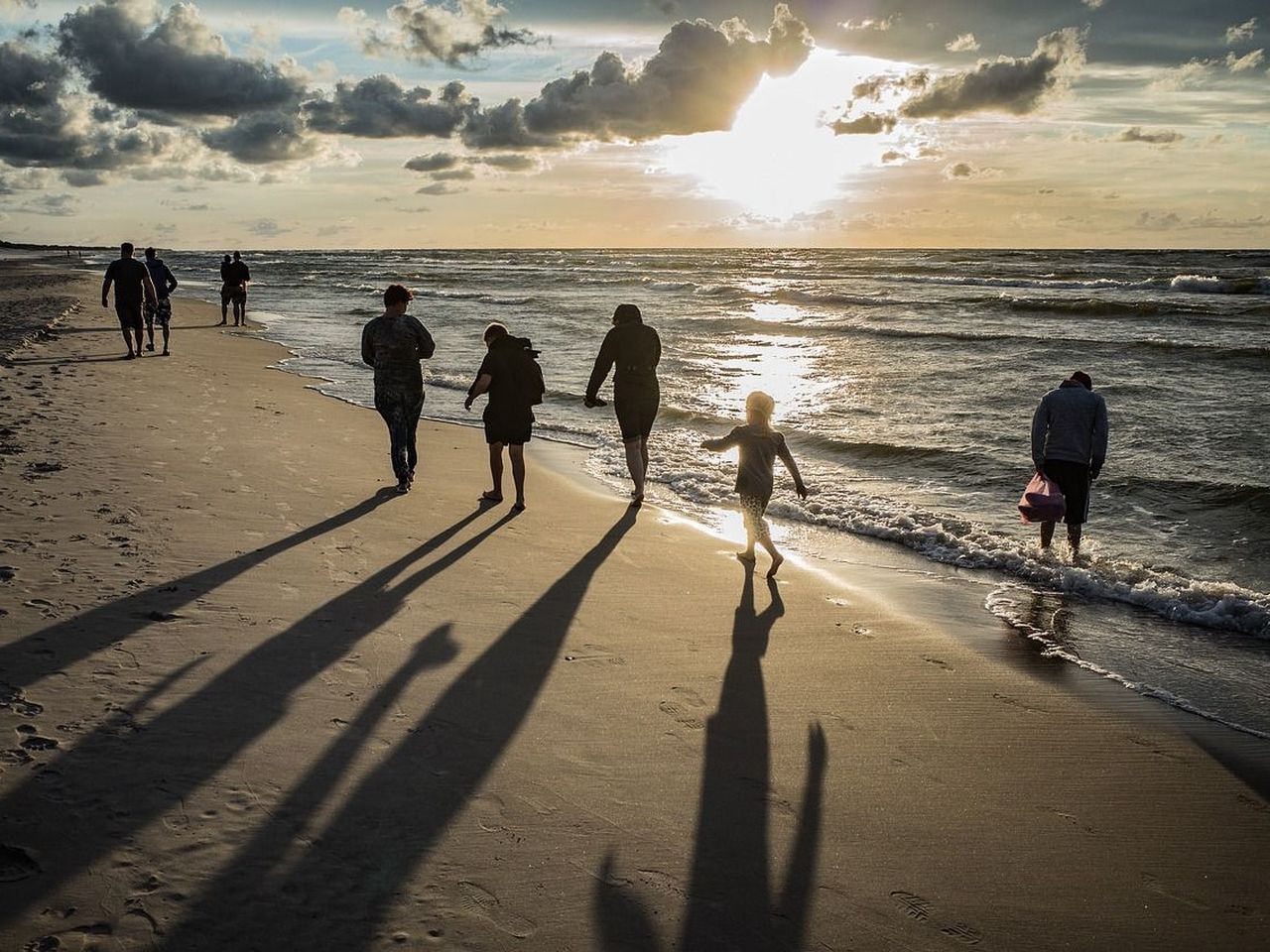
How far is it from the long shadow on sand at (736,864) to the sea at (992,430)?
256 cm

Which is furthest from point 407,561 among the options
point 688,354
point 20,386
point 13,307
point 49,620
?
point 13,307

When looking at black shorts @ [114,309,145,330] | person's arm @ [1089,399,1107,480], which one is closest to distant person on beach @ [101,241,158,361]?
black shorts @ [114,309,145,330]

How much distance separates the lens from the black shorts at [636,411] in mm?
8641

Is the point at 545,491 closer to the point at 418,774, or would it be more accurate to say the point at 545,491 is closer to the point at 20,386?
the point at 418,774

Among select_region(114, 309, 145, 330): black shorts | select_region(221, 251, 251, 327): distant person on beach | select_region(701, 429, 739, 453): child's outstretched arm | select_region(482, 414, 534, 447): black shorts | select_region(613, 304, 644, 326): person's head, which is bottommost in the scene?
select_region(482, 414, 534, 447): black shorts

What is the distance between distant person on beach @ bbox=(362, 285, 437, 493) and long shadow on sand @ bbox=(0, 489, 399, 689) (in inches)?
95.5

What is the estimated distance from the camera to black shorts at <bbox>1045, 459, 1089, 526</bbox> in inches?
297

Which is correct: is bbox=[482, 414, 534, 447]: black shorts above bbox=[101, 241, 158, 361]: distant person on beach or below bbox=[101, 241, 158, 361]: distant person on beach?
below

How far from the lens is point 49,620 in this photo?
4594 mm

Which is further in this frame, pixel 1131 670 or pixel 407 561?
pixel 407 561

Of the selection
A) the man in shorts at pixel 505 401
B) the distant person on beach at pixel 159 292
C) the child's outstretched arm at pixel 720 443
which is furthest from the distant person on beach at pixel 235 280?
the child's outstretched arm at pixel 720 443

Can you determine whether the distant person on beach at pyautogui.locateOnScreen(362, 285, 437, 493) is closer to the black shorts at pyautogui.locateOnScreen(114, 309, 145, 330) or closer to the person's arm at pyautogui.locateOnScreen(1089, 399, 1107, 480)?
the person's arm at pyautogui.locateOnScreen(1089, 399, 1107, 480)

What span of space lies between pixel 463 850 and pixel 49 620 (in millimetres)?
2866

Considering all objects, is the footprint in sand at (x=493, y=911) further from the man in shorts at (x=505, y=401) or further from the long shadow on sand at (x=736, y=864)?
the man in shorts at (x=505, y=401)
